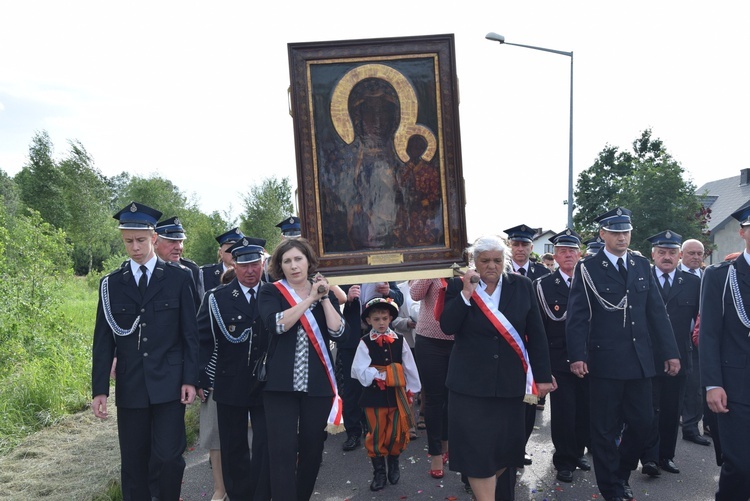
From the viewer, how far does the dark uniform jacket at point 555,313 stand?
6.36 metres

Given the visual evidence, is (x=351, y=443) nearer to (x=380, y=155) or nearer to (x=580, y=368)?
(x=580, y=368)

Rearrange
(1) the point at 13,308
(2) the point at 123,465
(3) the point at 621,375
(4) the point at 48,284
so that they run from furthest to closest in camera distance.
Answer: (4) the point at 48,284
(1) the point at 13,308
(3) the point at 621,375
(2) the point at 123,465

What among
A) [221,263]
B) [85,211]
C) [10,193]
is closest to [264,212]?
[85,211]

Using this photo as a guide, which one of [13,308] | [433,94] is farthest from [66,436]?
[433,94]

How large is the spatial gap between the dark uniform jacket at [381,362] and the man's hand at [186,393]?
1.81m

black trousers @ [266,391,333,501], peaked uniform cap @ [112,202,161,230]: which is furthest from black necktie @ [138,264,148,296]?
black trousers @ [266,391,333,501]

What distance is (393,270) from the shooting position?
13.8 ft

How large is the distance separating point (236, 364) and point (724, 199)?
54.8 metres

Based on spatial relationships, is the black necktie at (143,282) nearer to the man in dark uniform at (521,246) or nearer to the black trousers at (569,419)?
the black trousers at (569,419)

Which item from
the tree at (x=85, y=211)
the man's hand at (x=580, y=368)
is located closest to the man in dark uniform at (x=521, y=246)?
the man's hand at (x=580, y=368)

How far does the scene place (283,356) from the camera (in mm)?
4309

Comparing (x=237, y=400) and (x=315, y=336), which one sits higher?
(x=315, y=336)

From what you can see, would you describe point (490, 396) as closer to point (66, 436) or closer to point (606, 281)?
point (606, 281)

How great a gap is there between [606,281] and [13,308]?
9.36 m
